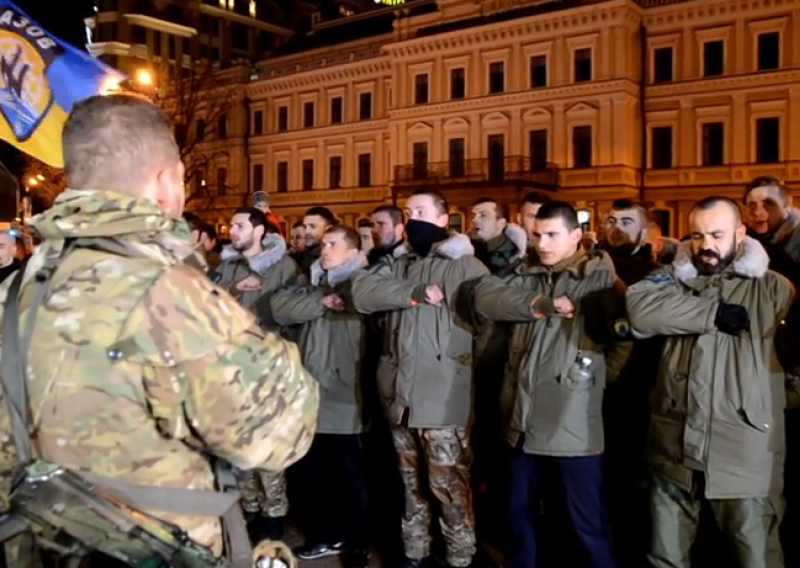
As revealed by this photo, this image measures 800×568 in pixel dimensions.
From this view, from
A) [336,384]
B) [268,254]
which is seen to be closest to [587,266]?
[336,384]

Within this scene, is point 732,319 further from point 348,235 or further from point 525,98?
point 525,98

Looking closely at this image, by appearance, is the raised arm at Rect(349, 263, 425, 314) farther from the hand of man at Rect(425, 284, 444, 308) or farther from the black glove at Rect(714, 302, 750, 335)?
the black glove at Rect(714, 302, 750, 335)

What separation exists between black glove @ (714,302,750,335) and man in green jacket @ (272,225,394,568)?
8.46 feet

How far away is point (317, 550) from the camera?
5996mm

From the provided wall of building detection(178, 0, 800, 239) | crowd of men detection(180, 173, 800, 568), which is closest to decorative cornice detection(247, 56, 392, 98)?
wall of building detection(178, 0, 800, 239)

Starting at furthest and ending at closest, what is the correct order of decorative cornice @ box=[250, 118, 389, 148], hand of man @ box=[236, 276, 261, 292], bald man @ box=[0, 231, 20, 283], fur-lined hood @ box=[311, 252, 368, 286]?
decorative cornice @ box=[250, 118, 389, 148]
bald man @ box=[0, 231, 20, 283]
hand of man @ box=[236, 276, 261, 292]
fur-lined hood @ box=[311, 252, 368, 286]

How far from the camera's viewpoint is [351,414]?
19.6 feet

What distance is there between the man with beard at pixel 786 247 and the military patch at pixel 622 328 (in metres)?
0.78

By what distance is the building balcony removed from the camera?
3747cm

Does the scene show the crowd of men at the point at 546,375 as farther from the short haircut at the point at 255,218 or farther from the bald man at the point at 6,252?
the bald man at the point at 6,252

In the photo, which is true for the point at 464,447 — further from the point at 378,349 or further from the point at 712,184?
the point at 712,184

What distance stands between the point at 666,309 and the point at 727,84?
111 feet

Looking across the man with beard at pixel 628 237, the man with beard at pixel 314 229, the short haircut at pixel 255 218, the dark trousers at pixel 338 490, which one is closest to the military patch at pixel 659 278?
the man with beard at pixel 628 237

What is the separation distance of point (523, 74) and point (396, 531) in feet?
113
